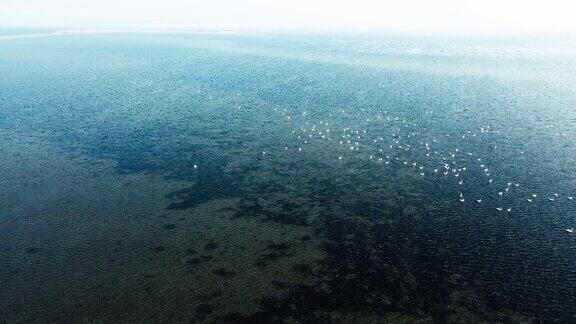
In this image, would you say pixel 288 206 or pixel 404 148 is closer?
pixel 288 206

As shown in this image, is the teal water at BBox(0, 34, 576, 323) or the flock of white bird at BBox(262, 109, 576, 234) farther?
the flock of white bird at BBox(262, 109, 576, 234)

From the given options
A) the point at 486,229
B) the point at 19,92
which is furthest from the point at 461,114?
the point at 19,92

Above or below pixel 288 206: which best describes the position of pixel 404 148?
above

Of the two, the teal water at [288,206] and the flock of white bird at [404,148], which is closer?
the teal water at [288,206]

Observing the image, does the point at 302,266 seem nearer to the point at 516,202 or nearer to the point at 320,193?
the point at 320,193
